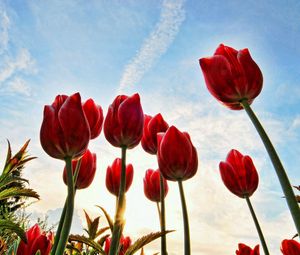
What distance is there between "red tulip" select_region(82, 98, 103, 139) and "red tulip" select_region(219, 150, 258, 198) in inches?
Result: 39.3

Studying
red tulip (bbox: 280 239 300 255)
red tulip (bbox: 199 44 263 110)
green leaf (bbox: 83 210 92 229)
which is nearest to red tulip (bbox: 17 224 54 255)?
green leaf (bbox: 83 210 92 229)

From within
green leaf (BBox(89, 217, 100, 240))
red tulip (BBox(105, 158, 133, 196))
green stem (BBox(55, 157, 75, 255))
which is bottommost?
green stem (BBox(55, 157, 75, 255))

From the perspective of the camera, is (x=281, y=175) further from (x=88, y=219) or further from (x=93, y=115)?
(x=88, y=219)

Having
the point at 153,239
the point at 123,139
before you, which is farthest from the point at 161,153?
the point at 153,239

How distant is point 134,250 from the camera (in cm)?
137

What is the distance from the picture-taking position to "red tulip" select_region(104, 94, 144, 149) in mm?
1527

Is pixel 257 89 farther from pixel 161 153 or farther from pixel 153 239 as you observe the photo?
pixel 153 239

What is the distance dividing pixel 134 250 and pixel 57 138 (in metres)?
0.56

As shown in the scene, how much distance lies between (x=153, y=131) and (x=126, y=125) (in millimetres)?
514

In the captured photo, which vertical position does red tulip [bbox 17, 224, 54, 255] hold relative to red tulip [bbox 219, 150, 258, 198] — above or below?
below

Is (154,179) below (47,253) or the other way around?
the other way around

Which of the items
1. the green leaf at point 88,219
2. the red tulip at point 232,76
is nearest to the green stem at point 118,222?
the red tulip at point 232,76

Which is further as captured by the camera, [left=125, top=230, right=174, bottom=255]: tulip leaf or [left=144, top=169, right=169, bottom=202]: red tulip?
[left=144, top=169, right=169, bottom=202]: red tulip

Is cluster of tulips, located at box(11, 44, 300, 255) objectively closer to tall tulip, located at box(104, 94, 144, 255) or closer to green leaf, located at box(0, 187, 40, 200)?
tall tulip, located at box(104, 94, 144, 255)
